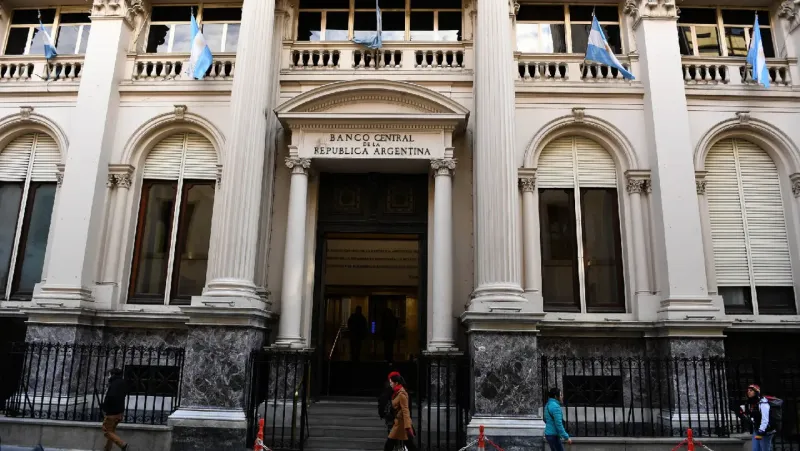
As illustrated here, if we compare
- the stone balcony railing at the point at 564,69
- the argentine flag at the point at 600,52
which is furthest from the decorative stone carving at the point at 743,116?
the argentine flag at the point at 600,52

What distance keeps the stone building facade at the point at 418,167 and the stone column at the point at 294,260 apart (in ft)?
0.22

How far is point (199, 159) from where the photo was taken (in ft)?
47.3

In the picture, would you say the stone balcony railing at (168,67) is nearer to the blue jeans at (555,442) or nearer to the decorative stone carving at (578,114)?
the decorative stone carving at (578,114)

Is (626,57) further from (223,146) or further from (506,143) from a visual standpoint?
(223,146)

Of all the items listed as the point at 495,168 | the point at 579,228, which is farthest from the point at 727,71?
the point at 495,168

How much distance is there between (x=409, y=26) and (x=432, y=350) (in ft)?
28.2

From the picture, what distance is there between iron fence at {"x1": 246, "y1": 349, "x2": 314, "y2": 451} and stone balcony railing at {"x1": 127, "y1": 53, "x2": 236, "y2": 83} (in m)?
7.46

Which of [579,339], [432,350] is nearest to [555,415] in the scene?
[432,350]

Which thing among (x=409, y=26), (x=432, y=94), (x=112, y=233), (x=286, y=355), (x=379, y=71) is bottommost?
(x=286, y=355)

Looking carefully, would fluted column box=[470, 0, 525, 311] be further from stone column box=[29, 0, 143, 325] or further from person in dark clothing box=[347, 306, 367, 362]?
stone column box=[29, 0, 143, 325]

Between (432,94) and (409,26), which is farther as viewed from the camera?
(409,26)

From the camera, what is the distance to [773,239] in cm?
1377

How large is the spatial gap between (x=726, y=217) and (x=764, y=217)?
98 cm

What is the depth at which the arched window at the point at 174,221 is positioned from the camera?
13.8 meters
